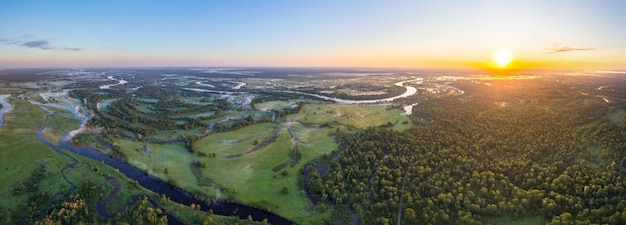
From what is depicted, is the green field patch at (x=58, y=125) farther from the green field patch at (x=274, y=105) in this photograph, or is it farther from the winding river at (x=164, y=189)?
the green field patch at (x=274, y=105)

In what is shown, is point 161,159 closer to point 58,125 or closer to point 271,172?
point 271,172

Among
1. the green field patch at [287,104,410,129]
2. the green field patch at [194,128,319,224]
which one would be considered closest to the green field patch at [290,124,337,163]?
the green field patch at [194,128,319,224]

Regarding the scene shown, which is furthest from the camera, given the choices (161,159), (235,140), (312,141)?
(235,140)

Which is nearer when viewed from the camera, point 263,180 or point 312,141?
point 263,180

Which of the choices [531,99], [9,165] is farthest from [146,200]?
[531,99]

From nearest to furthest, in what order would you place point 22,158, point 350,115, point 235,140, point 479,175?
point 479,175, point 22,158, point 235,140, point 350,115

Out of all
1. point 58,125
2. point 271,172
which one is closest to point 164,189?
point 271,172

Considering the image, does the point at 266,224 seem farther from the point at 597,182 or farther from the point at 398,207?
the point at 597,182
